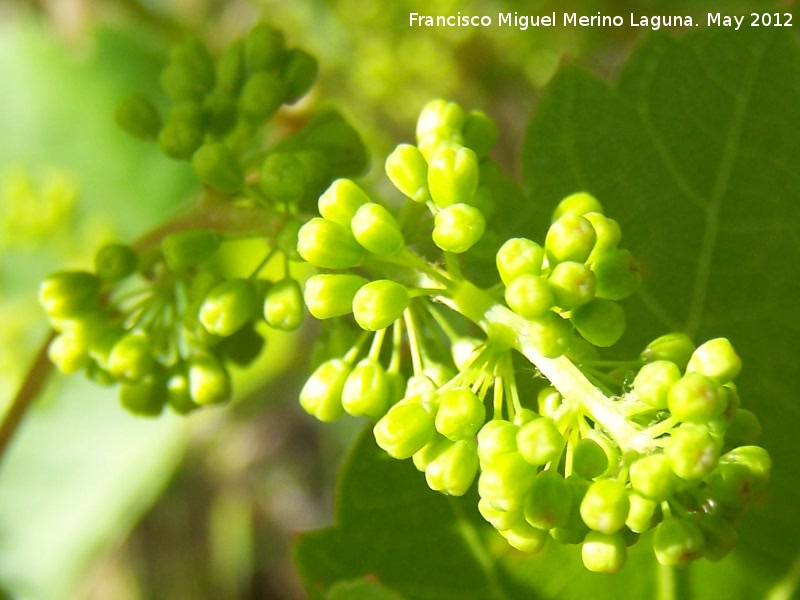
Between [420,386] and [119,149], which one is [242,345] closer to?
[420,386]

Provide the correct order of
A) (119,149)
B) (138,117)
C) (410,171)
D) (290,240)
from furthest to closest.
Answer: (119,149) → (138,117) → (290,240) → (410,171)

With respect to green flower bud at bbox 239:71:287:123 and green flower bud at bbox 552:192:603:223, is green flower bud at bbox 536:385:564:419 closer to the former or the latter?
green flower bud at bbox 552:192:603:223

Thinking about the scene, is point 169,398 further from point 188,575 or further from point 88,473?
point 188,575

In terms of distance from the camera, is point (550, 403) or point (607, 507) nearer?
point (607, 507)

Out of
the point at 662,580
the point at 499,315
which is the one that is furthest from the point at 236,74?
the point at 662,580

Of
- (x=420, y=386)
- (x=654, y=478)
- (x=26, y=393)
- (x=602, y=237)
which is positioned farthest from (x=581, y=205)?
(x=26, y=393)

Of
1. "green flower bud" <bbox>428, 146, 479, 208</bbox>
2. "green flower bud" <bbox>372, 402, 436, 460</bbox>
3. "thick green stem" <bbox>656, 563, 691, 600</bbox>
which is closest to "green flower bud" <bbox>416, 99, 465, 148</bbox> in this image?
"green flower bud" <bbox>428, 146, 479, 208</bbox>

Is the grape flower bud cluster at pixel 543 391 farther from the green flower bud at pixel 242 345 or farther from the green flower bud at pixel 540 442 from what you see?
the green flower bud at pixel 242 345
